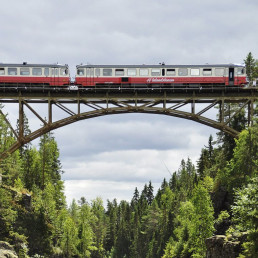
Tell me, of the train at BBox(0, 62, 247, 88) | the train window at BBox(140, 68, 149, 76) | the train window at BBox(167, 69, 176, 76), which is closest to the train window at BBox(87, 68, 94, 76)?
the train at BBox(0, 62, 247, 88)

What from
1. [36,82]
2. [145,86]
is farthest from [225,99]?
[36,82]

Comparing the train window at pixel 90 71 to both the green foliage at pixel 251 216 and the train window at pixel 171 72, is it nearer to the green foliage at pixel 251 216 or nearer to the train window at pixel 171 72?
the train window at pixel 171 72

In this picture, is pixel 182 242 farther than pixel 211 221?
Yes

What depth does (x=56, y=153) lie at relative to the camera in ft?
223

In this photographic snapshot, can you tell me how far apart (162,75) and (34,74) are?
39.1 ft

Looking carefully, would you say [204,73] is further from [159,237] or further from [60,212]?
[159,237]

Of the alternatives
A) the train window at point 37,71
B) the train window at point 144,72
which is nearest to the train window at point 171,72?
the train window at point 144,72

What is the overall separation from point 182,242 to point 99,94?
25.6 metres

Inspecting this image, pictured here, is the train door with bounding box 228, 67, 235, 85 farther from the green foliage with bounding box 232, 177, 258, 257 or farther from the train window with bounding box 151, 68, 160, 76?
the green foliage with bounding box 232, 177, 258, 257

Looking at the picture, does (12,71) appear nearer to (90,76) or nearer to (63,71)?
(63,71)

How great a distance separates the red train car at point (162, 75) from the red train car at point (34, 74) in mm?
1456

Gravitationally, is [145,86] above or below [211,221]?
above

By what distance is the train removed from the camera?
4222 cm

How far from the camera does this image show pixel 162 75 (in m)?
42.6
